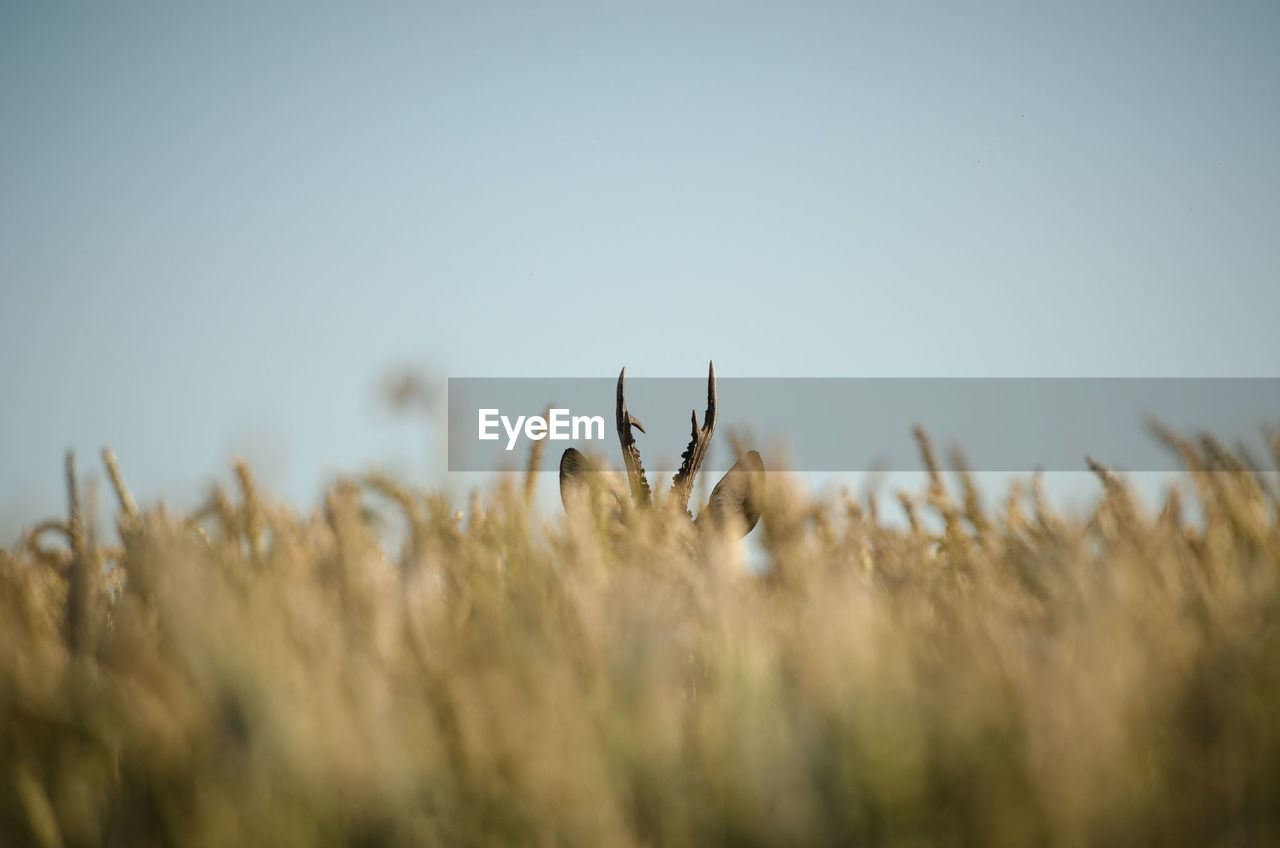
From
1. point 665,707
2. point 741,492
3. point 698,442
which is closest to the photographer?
point 665,707

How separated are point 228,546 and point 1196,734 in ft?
3.35

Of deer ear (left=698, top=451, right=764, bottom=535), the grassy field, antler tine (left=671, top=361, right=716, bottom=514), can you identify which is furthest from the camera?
antler tine (left=671, top=361, right=716, bottom=514)

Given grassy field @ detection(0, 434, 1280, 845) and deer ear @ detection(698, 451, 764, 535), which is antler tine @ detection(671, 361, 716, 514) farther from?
grassy field @ detection(0, 434, 1280, 845)

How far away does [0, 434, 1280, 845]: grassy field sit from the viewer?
0.50 m

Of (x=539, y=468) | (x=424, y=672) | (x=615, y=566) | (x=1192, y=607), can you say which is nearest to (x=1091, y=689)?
(x=1192, y=607)

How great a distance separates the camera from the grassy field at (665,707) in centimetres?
50

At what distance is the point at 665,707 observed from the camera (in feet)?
1.83

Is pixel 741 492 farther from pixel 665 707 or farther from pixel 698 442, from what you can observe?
pixel 698 442

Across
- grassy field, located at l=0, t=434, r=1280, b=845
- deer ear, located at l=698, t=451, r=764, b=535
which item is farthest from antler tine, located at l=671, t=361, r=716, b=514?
grassy field, located at l=0, t=434, r=1280, b=845

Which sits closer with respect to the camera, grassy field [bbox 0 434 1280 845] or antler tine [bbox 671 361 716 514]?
grassy field [bbox 0 434 1280 845]

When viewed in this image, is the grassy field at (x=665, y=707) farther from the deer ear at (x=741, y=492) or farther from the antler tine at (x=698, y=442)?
the antler tine at (x=698, y=442)

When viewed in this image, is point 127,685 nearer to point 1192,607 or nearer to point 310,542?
point 310,542

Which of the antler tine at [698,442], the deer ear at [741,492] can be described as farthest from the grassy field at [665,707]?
the antler tine at [698,442]

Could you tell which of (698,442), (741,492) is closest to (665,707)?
(741,492)
